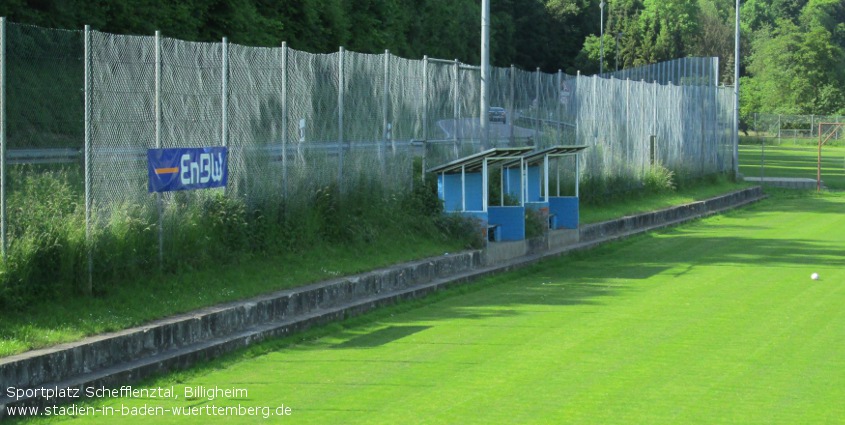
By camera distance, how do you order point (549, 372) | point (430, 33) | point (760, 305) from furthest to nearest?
point (430, 33)
point (760, 305)
point (549, 372)

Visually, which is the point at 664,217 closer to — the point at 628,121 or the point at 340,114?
the point at 628,121

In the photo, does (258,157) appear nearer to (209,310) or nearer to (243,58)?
(243,58)

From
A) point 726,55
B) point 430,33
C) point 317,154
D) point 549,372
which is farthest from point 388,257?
point 726,55

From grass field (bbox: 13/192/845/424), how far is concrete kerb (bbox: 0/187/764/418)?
0.77 feet

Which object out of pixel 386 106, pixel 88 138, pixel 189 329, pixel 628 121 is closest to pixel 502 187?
pixel 386 106

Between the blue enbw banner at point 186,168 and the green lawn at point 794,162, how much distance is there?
1352 inches

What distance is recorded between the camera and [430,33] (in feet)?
245

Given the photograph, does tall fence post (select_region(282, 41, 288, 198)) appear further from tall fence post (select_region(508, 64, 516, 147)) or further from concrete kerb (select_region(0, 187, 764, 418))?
tall fence post (select_region(508, 64, 516, 147))

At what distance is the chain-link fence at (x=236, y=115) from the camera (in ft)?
39.7

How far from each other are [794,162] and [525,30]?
115 ft

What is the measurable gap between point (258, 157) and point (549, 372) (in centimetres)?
643

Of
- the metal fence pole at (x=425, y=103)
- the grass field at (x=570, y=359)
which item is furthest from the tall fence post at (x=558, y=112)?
the grass field at (x=570, y=359)

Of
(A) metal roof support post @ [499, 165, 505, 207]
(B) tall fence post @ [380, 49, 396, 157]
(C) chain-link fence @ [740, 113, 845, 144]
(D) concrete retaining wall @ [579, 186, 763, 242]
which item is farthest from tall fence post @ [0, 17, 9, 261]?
(C) chain-link fence @ [740, 113, 845, 144]

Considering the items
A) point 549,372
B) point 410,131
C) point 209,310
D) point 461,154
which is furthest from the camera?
point 461,154
